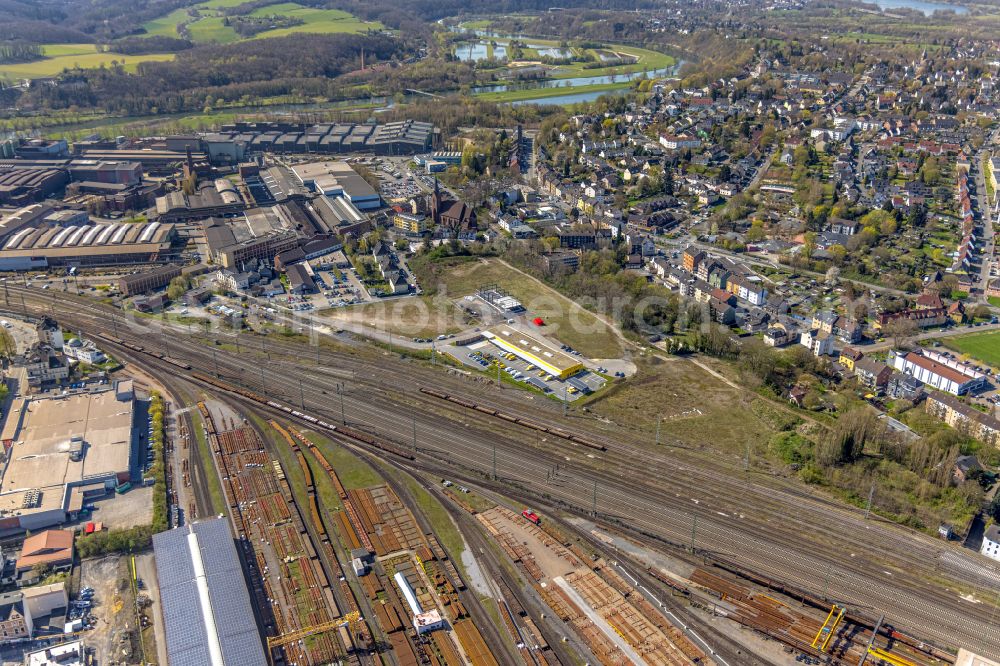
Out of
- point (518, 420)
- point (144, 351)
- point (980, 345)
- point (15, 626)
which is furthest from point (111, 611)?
point (980, 345)

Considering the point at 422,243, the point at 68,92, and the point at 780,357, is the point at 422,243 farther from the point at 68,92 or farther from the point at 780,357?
the point at 68,92

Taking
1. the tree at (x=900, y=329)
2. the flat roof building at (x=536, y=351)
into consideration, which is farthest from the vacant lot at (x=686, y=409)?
the tree at (x=900, y=329)

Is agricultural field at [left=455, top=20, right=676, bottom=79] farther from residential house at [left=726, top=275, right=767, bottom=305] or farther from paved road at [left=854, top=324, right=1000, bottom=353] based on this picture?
paved road at [left=854, top=324, right=1000, bottom=353]

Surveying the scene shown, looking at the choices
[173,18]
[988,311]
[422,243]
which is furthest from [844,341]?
[173,18]

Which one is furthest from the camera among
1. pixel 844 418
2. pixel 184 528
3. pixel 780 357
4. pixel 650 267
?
pixel 650 267

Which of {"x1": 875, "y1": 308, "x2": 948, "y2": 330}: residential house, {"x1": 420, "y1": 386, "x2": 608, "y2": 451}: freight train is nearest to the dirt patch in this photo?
{"x1": 420, "y1": 386, "x2": 608, "y2": 451}: freight train
